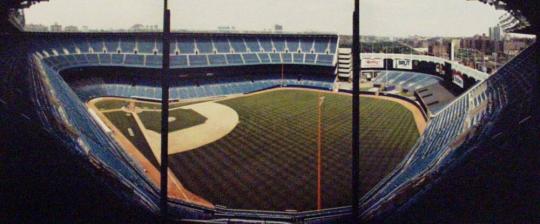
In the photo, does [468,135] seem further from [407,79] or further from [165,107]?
[407,79]

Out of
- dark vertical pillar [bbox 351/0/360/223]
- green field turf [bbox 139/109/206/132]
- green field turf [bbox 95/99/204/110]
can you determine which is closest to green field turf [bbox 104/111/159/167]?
green field turf [bbox 139/109/206/132]

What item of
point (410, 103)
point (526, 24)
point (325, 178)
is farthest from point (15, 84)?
point (410, 103)

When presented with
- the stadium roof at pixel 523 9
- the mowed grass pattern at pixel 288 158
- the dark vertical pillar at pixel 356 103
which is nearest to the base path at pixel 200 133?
the mowed grass pattern at pixel 288 158

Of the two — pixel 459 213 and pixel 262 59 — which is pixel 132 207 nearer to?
pixel 459 213

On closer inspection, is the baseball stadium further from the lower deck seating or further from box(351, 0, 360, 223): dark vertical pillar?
the lower deck seating

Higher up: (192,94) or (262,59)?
(262,59)

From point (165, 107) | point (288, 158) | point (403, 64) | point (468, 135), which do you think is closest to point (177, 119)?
point (288, 158)
